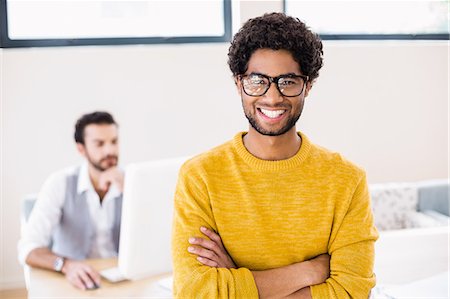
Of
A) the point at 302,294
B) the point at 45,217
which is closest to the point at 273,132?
the point at 302,294

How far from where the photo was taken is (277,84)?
1.52 metres

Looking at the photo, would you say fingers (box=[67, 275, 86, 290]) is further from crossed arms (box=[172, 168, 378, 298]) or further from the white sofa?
the white sofa

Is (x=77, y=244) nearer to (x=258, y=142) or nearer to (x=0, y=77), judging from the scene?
(x=0, y=77)

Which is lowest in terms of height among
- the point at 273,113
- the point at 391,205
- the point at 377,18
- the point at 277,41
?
the point at 391,205

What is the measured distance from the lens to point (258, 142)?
161 centimetres

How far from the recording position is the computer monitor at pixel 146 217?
6.33ft

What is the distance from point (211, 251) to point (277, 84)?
422 mm

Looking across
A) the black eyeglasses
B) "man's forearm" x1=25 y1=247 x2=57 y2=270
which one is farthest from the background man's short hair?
the black eyeglasses

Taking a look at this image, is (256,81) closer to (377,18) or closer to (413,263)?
(413,263)

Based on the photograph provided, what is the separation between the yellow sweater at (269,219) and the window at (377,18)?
10.1 ft

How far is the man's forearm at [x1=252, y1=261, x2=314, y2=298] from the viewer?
60.6 inches

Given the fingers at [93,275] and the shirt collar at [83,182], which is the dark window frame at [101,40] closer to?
the shirt collar at [83,182]

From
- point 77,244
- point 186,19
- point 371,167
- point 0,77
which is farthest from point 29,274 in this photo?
point 371,167

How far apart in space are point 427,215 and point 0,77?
100 inches
